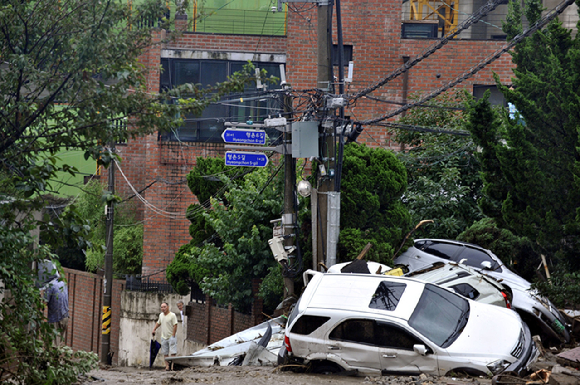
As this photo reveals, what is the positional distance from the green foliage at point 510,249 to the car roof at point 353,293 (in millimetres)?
5705

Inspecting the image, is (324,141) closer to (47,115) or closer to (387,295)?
(387,295)

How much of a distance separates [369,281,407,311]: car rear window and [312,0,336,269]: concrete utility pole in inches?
122

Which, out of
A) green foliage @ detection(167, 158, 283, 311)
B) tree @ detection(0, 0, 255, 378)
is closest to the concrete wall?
green foliage @ detection(167, 158, 283, 311)

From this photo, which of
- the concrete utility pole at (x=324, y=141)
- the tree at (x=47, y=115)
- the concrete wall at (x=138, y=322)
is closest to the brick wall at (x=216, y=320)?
the concrete wall at (x=138, y=322)

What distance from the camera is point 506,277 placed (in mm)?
12836

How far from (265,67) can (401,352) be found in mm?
17183

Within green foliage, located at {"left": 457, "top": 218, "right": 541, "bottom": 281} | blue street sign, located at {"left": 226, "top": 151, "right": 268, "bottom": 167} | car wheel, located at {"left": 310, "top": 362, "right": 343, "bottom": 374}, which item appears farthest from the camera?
green foliage, located at {"left": 457, "top": 218, "right": 541, "bottom": 281}

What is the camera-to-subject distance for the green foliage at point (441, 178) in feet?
56.1

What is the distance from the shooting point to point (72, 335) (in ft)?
87.1

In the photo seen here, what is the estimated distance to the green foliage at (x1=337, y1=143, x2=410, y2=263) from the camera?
13.2m

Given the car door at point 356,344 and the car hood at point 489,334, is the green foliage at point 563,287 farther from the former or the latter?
the car door at point 356,344

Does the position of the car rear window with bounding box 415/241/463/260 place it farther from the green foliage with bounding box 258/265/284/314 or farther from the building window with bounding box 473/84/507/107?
the building window with bounding box 473/84/507/107

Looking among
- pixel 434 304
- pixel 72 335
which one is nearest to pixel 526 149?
pixel 434 304

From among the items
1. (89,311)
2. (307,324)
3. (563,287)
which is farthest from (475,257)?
(89,311)
